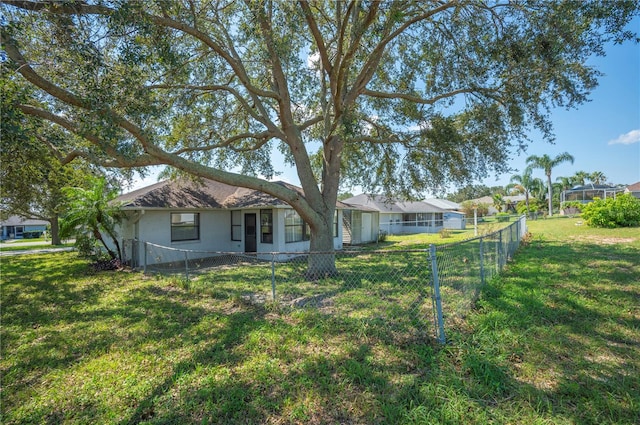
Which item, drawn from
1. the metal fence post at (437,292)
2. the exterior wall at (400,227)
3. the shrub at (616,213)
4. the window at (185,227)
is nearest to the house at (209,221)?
the window at (185,227)

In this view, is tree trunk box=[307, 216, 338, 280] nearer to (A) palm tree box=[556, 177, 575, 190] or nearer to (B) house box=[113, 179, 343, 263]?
(B) house box=[113, 179, 343, 263]

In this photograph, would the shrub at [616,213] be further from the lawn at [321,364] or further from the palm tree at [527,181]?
the palm tree at [527,181]

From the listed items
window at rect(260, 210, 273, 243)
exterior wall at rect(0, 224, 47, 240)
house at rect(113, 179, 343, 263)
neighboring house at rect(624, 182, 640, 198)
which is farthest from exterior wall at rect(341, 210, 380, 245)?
neighboring house at rect(624, 182, 640, 198)

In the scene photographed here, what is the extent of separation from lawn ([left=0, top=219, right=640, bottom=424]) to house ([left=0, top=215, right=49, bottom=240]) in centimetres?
5056

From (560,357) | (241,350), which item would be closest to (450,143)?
(560,357)

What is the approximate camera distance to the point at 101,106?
17.1 feet

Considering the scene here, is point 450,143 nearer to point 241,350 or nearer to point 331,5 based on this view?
point 331,5

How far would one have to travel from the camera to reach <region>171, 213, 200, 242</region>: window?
13320mm

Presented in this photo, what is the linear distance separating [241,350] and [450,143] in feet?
28.9

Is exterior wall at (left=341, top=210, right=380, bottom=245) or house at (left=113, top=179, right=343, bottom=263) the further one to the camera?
exterior wall at (left=341, top=210, right=380, bottom=245)

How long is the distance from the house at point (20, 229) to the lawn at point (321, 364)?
50.6m


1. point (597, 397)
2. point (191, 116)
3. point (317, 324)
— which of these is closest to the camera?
point (597, 397)

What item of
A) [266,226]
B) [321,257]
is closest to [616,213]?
[321,257]

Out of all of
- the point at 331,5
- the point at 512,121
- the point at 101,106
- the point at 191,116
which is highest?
the point at 331,5
